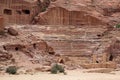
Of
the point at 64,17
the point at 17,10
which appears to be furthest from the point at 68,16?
the point at 17,10

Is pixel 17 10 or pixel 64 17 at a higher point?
pixel 17 10

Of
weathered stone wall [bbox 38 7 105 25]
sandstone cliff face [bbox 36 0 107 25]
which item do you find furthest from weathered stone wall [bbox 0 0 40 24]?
weathered stone wall [bbox 38 7 105 25]

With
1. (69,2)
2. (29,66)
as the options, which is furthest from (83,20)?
(29,66)

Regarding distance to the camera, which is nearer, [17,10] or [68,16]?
[17,10]

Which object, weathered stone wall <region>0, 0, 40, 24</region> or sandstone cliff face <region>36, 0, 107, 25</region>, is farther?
sandstone cliff face <region>36, 0, 107, 25</region>

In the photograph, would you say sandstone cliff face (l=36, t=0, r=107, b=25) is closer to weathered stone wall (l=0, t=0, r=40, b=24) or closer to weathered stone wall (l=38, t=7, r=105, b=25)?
weathered stone wall (l=38, t=7, r=105, b=25)

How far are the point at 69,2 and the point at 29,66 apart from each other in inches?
814

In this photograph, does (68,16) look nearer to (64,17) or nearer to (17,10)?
(64,17)

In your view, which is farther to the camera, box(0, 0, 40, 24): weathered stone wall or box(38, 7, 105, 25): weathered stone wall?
box(38, 7, 105, 25): weathered stone wall

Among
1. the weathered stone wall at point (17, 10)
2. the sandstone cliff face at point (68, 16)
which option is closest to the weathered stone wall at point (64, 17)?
the sandstone cliff face at point (68, 16)

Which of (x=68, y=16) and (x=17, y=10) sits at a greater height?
(x=17, y=10)

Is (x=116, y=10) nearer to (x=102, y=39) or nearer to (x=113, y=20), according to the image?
(x=113, y=20)

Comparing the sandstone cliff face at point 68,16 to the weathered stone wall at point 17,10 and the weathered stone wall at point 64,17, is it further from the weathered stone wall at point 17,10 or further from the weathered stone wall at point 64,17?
the weathered stone wall at point 17,10

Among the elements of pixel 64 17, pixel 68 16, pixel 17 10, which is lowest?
pixel 64 17
